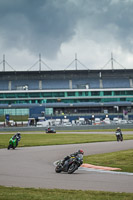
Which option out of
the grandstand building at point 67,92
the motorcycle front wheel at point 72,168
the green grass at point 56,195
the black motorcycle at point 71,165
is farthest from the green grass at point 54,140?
the grandstand building at point 67,92

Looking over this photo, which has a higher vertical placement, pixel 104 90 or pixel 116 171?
pixel 104 90

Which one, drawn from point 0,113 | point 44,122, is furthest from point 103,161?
point 0,113

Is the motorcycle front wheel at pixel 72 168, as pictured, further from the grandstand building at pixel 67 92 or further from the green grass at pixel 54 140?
the grandstand building at pixel 67 92

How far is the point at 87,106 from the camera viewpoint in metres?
113

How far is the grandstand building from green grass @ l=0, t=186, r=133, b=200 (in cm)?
9735

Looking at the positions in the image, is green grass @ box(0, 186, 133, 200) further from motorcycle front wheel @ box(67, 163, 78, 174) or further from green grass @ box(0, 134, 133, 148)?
green grass @ box(0, 134, 133, 148)

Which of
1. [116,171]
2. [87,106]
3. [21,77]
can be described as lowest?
[116,171]

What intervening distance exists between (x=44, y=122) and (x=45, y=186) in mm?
73436

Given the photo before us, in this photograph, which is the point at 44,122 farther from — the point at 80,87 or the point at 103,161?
the point at 103,161

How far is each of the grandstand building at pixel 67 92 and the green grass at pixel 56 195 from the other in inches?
3833

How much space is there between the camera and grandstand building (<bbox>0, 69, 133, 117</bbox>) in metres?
112

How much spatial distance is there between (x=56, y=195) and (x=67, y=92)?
10532 centimetres

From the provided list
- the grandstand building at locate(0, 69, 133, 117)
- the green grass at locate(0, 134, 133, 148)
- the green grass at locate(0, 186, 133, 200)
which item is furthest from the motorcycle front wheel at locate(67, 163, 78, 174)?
the grandstand building at locate(0, 69, 133, 117)

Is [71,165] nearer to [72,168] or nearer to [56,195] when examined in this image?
[72,168]
